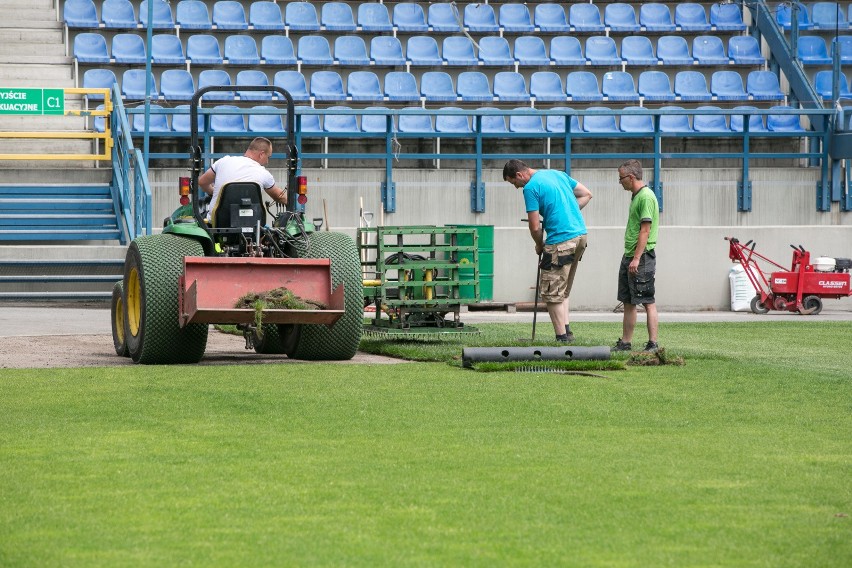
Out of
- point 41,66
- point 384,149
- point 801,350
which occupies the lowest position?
point 801,350

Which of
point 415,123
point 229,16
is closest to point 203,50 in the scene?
point 229,16

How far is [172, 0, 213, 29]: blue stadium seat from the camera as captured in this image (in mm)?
22641

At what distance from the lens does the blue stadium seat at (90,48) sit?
21.8 m

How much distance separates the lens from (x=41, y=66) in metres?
21.8

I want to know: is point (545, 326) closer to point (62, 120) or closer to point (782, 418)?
point (782, 418)

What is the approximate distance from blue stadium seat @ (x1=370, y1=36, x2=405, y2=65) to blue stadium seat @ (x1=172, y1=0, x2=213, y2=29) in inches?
110

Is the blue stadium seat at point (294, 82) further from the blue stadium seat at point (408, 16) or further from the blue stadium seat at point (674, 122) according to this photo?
the blue stadium seat at point (674, 122)

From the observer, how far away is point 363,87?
2173 centimetres

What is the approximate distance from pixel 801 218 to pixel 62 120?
1157 cm

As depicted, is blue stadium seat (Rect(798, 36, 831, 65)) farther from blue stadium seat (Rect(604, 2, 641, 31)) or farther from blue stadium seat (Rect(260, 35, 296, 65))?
blue stadium seat (Rect(260, 35, 296, 65))

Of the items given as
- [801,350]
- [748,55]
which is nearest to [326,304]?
[801,350]

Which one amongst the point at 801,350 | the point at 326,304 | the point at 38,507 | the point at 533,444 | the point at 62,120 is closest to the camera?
the point at 38,507

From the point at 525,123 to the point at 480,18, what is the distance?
3168 millimetres

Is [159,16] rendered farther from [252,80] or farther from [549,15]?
[549,15]
